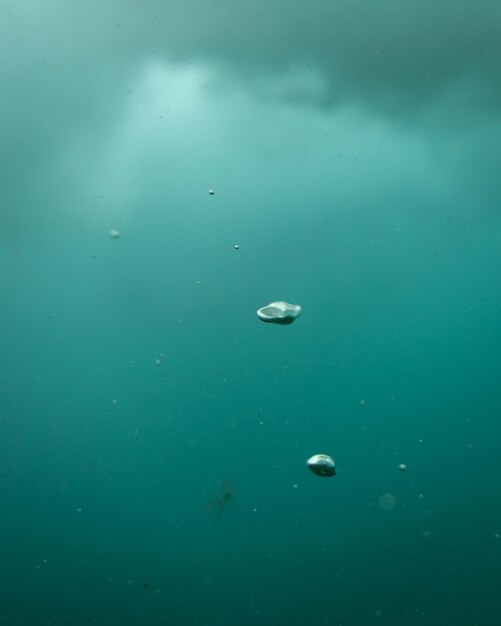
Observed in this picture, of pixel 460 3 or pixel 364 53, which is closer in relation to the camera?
pixel 460 3

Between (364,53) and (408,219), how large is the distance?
5.16 m

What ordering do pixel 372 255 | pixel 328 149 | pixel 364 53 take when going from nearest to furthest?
→ pixel 364 53, pixel 328 149, pixel 372 255

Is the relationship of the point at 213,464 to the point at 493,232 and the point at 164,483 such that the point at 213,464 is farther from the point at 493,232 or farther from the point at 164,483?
the point at 493,232

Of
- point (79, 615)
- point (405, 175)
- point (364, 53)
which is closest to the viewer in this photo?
point (364, 53)

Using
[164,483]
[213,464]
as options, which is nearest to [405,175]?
[213,464]

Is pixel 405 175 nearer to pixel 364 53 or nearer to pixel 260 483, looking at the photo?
pixel 364 53

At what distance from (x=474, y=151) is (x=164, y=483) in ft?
55.0

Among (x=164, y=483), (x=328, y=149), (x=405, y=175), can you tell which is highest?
(x=405, y=175)

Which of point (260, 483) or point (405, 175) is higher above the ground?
point (405, 175)

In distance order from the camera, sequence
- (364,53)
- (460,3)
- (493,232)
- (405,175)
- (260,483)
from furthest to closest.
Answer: (260,483), (493,232), (405,175), (364,53), (460,3)

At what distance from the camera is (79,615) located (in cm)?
1967

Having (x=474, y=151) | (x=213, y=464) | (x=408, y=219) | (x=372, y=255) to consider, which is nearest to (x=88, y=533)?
(x=213, y=464)

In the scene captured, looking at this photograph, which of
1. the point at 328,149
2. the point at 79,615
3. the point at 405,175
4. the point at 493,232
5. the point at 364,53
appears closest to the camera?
the point at 364,53

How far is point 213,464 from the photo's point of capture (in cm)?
Result: 2039
